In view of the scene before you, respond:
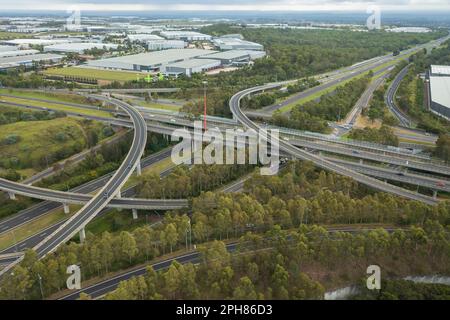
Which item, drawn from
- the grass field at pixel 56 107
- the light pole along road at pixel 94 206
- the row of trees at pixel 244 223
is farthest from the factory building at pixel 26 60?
the row of trees at pixel 244 223

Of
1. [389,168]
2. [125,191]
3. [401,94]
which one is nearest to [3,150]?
[125,191]

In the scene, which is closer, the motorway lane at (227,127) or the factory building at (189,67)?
the motorway lane at (227,127)

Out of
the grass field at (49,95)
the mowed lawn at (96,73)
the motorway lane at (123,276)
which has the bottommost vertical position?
the motorway lane at (123,276)

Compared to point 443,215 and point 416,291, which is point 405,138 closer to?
point 443,215

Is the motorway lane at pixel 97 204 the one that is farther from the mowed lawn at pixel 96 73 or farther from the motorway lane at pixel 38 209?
the mowed lawn at pixel 96 73

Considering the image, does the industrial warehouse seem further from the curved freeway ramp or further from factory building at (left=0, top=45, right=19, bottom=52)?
the curved freeway ramp

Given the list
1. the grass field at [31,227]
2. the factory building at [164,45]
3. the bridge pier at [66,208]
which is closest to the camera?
the grass field at [31,227]
